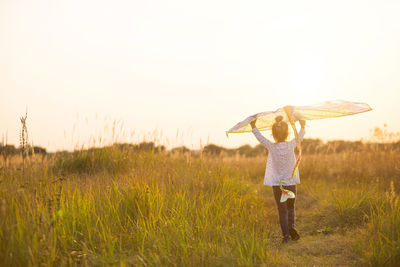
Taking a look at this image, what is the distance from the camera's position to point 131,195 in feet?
14.8

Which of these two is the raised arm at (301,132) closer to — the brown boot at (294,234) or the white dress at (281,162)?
the white dress at (281,162)

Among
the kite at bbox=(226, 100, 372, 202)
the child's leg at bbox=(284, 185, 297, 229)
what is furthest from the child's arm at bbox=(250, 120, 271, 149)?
the child's leg at bbox=(284, 185, 297, 229)

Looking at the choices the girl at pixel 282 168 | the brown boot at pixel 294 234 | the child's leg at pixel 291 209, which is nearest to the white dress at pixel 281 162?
the girl at pixel 282 168

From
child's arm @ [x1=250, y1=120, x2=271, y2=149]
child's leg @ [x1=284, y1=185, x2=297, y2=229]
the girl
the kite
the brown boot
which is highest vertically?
the kite

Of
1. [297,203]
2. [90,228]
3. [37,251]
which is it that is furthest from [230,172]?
[37,251]

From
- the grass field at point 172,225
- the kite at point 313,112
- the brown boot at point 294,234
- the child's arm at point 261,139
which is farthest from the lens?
the kite at point 313,112

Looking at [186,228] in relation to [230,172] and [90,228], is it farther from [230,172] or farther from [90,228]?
[230,172]

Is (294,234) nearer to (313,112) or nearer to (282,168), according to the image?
(282,168)

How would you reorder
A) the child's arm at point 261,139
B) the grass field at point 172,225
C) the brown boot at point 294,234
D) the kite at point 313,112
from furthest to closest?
the kite at point 313,112, the child's arm at point 261,139, the brown boot at point 294,234, the grass field at point 172,225

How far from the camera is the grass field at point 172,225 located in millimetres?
3215

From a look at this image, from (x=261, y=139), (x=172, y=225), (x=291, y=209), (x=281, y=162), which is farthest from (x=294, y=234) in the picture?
(x=172, y=225)

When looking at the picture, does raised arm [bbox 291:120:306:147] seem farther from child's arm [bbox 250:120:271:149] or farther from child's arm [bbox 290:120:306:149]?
child's arm [bbox 250:120:271:149]

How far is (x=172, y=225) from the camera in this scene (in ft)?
13.5

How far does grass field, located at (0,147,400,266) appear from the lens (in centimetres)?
321
